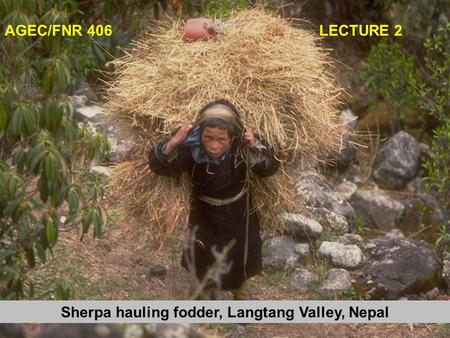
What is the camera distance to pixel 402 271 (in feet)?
17.1

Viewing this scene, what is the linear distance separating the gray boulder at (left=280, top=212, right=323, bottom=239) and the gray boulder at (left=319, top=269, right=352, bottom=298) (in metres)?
0.36

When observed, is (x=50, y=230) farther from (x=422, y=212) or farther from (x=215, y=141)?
(x=422, y=212)

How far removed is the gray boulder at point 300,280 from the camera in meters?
5.35

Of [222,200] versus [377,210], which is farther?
[377,210]

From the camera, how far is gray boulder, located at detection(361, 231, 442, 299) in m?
5.16

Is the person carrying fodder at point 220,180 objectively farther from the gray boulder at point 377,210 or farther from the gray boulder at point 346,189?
the gray boulder at point 346,189

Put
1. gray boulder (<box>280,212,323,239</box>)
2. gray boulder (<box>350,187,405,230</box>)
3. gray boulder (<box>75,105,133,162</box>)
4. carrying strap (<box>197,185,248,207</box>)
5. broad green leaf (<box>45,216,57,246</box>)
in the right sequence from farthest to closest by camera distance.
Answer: gray boulder (<box>350,187,405,230</box>), gray boulder (<box>75,105,133,162</box>), gray boulder (<box>280,212,323,239</box>), carrying strap (<box>197,185,248,207</box>), broad green leaf (<box>45,216,57,246</box>)

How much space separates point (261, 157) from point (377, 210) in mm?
2311

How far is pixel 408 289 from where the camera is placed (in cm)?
516

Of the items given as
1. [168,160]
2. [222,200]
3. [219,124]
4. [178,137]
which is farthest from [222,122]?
[222,200]

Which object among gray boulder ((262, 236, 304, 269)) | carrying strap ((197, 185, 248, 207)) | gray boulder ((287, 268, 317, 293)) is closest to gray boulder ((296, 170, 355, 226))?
gray boulder ((262, 236, 304, 269))

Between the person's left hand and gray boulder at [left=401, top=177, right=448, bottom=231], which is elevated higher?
the person's left hand

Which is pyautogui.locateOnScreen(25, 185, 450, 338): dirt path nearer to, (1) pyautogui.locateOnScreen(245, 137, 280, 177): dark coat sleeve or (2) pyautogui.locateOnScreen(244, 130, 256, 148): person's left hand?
(1) pyautogui.locateOnScreen(245, 137, 280, 177): dark coat sleeve

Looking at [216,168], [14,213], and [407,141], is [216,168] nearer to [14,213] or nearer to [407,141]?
[14,213]
